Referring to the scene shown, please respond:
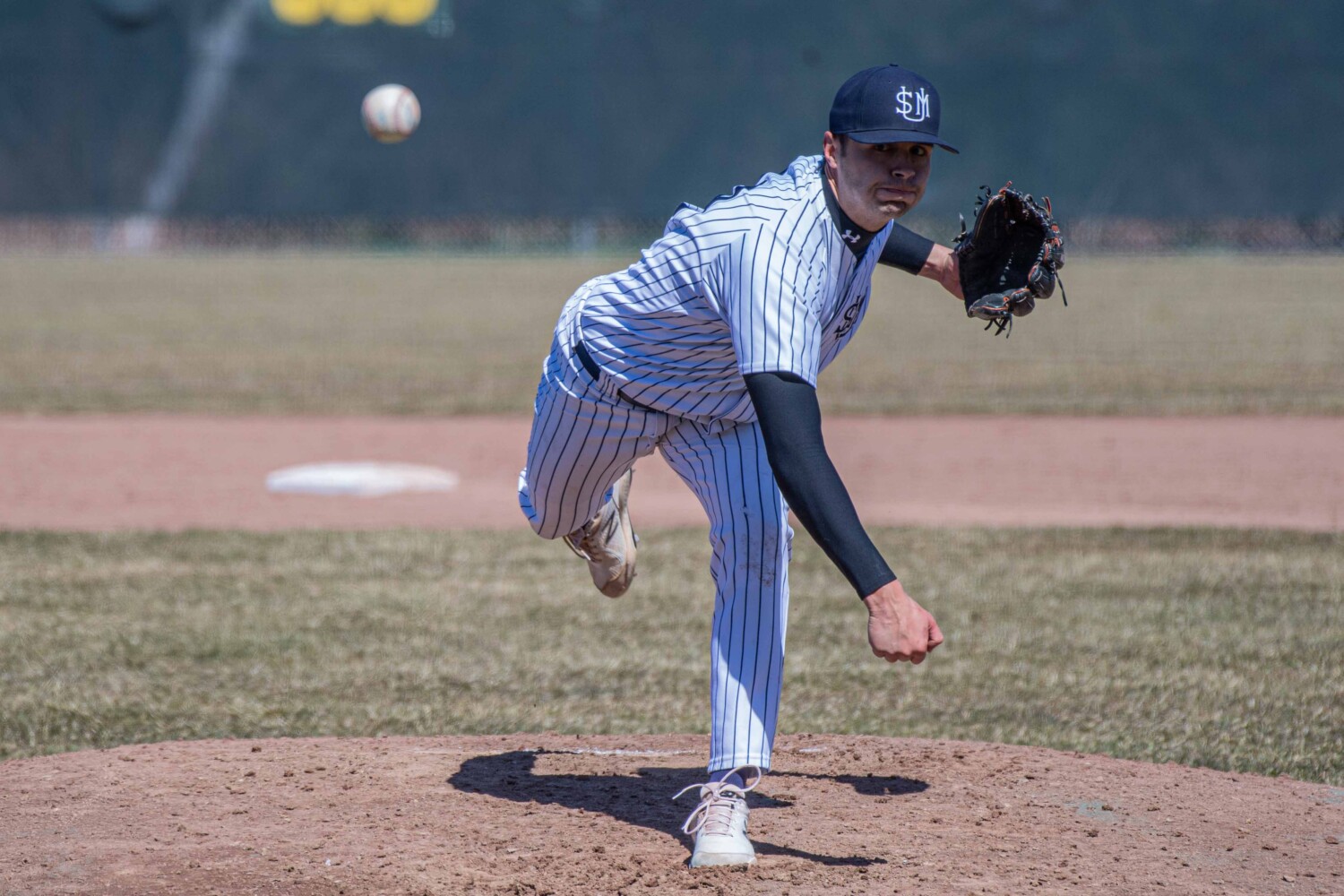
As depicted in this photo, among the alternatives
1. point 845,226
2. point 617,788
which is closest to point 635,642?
point 617,788

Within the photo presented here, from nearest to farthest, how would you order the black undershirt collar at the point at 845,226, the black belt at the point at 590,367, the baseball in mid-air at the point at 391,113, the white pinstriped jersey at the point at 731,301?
the white pinstriped jersey at the point at 731,301, the black undershirt collar at the point at 845,226, the black belt at the point at 590,367, the baseball in mid-air at the point at 391,113

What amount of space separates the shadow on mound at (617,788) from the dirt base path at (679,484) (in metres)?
3.44

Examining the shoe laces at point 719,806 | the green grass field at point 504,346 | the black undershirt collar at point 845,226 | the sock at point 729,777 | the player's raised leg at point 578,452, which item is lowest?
the shoe laces at point 719,806

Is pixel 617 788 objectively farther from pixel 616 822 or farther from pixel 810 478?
pixel 810 478

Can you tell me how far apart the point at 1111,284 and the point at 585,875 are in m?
21.5

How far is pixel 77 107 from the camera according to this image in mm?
30594

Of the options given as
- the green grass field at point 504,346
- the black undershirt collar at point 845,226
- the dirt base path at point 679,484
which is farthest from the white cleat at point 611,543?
the green grass field at point 504,346

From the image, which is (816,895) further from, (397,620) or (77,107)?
(77,107)

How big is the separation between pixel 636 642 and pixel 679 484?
3077mm

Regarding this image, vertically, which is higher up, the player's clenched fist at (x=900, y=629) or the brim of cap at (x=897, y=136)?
the brim of cap at (x=897, y=136)

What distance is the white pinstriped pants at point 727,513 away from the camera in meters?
2.66

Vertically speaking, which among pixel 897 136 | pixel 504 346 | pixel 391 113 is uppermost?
pixel 391 113

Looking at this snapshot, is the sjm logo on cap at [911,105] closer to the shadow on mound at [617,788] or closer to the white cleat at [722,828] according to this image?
the white cleat at [722,828]

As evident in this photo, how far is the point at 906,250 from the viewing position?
3.10 m
